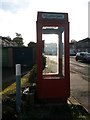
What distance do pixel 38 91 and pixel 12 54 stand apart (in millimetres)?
23423

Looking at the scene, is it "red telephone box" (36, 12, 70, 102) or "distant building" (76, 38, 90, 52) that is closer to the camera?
"red telephone box" (36, 12, 70, 102)

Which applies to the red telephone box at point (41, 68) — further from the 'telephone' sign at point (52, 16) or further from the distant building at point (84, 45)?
the distant building at point (84, 45)

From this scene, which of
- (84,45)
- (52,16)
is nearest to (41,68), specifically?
(52,16)

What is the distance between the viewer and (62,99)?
927 centimetres

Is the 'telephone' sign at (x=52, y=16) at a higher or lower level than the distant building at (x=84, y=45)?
lower

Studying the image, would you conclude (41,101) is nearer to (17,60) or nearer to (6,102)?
(6,102)

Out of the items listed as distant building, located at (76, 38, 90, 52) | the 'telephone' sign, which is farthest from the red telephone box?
distant building, located at (76, 38, 90, 52)

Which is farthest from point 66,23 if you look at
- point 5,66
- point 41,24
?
point 5,66

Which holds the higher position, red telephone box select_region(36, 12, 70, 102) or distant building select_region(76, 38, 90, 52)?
distant building select_region(76, 38, 90, 52)

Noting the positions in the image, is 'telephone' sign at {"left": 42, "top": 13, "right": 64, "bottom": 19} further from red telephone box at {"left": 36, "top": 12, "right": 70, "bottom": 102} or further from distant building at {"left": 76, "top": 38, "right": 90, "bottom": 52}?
distant building at {"left": 76, "top": 38, "right": 90, "bottom": 52}

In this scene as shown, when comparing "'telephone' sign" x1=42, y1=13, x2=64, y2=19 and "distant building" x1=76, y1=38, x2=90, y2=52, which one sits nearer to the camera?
"'telephone' sign" x1=42, y1=13, x2=64, y2=19

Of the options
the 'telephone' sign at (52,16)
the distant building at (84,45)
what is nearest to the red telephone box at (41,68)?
the 'telephone' sign at (52,16)

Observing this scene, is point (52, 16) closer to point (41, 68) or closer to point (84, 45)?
point (41, 68)

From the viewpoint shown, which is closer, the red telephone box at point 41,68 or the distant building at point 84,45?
the red telephone box at point 41,68
